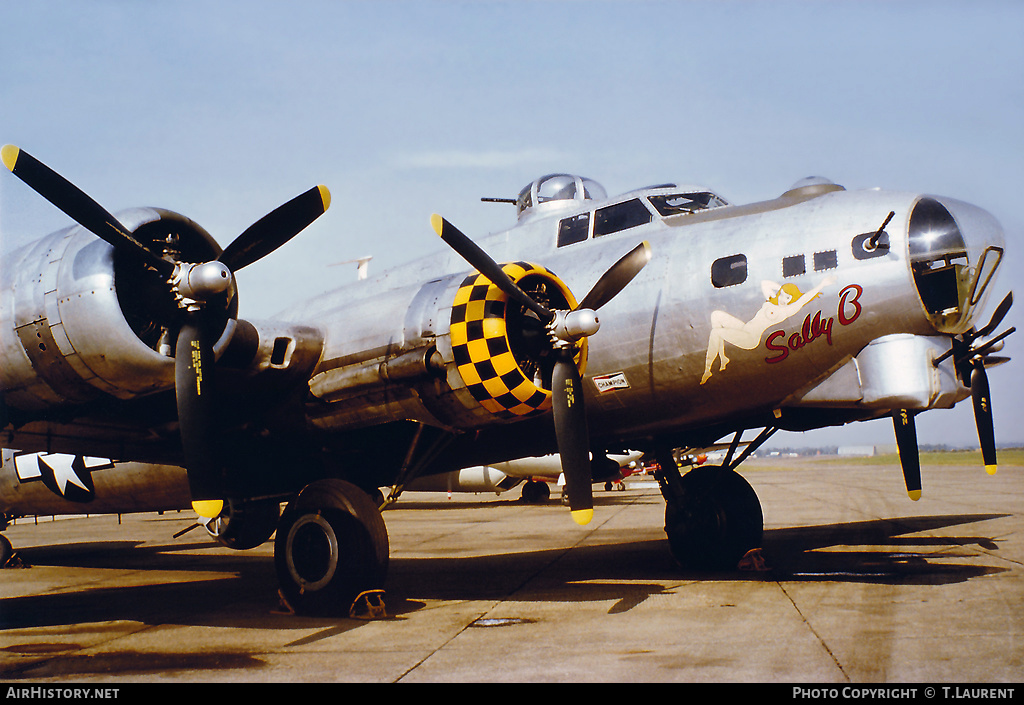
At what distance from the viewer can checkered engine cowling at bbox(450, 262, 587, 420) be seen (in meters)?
8.80

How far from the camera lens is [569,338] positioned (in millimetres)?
8852

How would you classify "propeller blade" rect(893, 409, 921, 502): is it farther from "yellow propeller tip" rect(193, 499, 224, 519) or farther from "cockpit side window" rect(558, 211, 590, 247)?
"yellow propeller tip" rect(193, 499, 224, 519)

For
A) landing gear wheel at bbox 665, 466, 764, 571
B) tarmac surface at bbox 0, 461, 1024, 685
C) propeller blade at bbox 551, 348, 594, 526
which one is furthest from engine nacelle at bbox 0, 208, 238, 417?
landing gear wheel at bbox 665, 466, 764, 571

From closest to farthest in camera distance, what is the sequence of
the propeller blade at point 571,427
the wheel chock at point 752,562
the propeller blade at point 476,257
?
1. the propeller blade at point 476,257
2. the propeller blade at point 571,427
3. the wheel chock at point 752,562

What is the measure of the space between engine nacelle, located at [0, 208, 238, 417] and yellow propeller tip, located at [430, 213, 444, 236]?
7.79 feet

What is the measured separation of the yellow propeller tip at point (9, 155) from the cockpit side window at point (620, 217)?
6.90m

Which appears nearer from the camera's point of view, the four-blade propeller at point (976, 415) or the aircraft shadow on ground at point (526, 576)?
the aircraft shadow on ground at point (526, 576)

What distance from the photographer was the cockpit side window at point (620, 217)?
1085cm

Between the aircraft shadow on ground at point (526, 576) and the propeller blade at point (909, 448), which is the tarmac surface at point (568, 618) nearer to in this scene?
the aircraft shadow on ground at point (526, 576)

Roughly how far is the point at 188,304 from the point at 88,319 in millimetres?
1005

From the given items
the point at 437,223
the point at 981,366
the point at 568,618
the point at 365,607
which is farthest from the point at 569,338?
the point at 981,366

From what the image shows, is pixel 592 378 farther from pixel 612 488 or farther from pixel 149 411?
pixel 612 488

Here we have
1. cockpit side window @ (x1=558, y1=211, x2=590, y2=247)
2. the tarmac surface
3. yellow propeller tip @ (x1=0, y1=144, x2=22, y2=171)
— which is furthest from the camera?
cockpit side window @ (x1=558, y1=211, x2=590, y2=247)

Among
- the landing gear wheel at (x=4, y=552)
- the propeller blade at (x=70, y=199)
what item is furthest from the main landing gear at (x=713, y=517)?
the landing gear wheel at (x=4, y=552)
